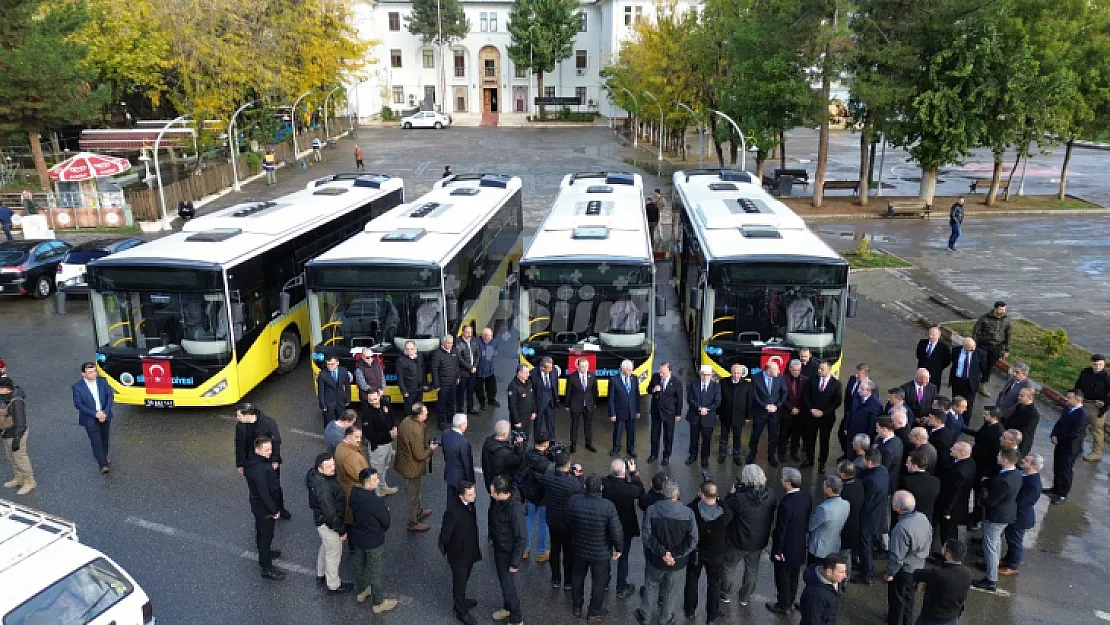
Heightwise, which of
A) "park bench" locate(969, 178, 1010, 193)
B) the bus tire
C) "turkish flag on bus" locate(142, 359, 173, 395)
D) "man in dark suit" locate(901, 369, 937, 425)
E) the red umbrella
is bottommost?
"park bench" locate(969, 178, 1010, 193)

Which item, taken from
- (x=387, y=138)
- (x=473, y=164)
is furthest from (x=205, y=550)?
(x=387, y=138)

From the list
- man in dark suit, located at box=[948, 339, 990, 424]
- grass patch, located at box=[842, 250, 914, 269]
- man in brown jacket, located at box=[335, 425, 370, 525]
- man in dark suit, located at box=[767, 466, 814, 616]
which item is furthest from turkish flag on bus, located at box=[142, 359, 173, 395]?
grass patch, located at box=[842, 250, 914, 269]

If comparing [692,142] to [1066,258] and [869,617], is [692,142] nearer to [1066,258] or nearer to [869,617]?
[1066,258]

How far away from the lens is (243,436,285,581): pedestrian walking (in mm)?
8211

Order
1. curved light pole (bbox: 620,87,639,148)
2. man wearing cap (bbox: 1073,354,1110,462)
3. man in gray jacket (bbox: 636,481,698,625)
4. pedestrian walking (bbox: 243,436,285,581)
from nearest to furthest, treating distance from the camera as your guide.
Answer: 1. man in gray jacket (bbox: 636,481,698,625)
2. pedestrian walking (bbox: 243,436,285,581)
3. man wearing cap (bbox: 1073,354,1110,462)
4. curved light pole (bbox: 620,87,639,148)

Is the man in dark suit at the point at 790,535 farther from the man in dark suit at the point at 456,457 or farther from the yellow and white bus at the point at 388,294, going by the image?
the yellow and white bus at the point at 388,294

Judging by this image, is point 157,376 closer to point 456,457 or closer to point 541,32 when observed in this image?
point 456,457

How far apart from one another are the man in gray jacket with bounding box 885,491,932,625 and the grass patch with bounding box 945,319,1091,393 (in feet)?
27.5

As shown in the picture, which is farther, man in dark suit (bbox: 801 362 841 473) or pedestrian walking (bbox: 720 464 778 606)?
man in dark suit (bbox: 801 362 841 473)

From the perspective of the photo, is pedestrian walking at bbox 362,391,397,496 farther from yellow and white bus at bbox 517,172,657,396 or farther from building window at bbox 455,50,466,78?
building window at bbox 455,50,466,78

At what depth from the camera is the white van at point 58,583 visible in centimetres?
607

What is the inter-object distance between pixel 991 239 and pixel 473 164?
27639mm

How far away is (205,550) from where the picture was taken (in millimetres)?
9406

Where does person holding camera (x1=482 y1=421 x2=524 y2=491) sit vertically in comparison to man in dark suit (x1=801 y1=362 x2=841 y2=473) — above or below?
above
